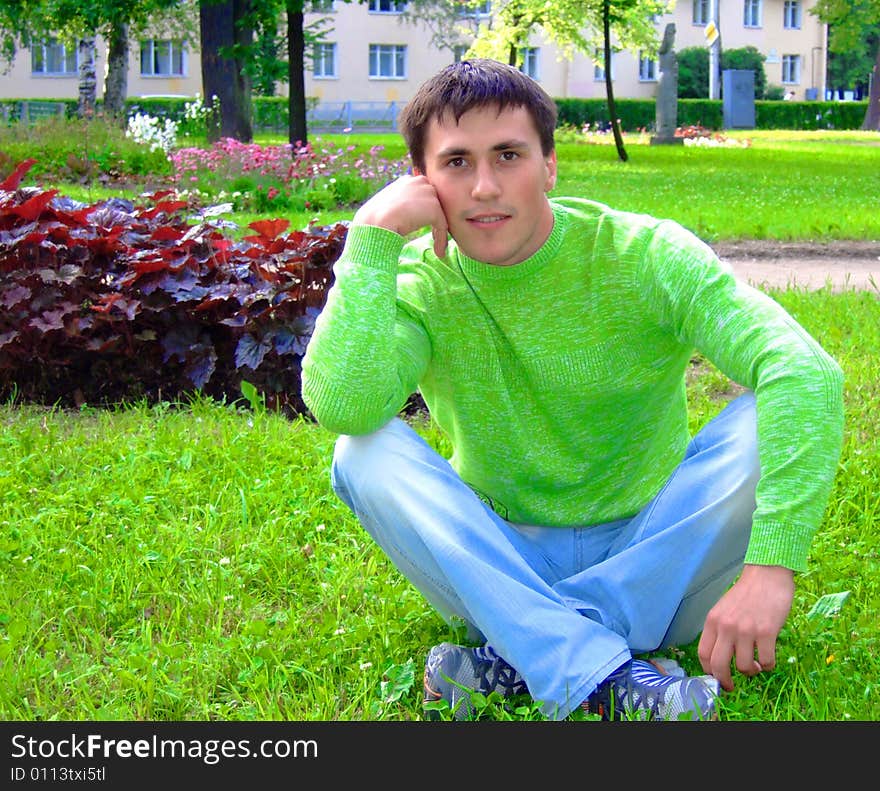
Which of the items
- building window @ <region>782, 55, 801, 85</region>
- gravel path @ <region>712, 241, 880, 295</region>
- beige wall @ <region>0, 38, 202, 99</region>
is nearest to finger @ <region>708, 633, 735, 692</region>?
gravel path @ <region>712, 241, 880, 295</region>

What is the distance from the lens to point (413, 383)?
8.21 feet

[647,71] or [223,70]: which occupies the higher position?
[647,71]

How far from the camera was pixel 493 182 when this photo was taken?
2.42 m

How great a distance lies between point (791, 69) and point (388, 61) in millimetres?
21762

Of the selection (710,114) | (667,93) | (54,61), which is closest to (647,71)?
(710,114)

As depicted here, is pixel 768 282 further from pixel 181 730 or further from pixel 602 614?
pixel 181 730

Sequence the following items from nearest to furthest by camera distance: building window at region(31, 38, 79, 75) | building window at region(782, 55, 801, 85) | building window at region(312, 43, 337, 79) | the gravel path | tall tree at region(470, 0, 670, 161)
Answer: the gravel path
tall tree at region(470, 0, 670, 161)
building window at region(31, 38, 79, 75)
building window at region(312, 43, 337, 79)
building window at region(782, 55, 801, 85)

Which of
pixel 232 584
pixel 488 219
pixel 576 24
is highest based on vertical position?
pixel 576 24

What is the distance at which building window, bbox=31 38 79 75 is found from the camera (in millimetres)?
44938

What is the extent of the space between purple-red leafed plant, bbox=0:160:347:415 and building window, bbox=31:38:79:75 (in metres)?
43.4

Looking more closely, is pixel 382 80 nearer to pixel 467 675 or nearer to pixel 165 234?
pixel 165 234

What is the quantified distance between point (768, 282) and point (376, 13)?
4331 centimetres

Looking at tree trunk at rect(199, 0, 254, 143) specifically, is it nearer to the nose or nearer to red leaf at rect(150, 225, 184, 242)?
red leaf at rect(150, 225, 184, 242)

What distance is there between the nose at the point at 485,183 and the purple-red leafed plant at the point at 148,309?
7.69 feet
